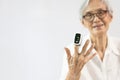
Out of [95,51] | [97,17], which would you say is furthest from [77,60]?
[97,17]

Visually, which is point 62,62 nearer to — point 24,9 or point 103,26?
point 103,26

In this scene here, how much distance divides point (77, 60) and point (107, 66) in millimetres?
173

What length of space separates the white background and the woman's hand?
0.23 ft

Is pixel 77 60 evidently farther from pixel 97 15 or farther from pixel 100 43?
pixel 97 15

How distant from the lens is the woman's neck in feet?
4.71

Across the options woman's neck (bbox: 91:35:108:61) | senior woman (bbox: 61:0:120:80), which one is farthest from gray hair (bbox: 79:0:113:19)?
woman's neck (bbox: 91:35:108:61)

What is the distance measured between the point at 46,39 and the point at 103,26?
0.36m

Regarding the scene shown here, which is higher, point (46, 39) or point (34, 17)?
point (34, 17)

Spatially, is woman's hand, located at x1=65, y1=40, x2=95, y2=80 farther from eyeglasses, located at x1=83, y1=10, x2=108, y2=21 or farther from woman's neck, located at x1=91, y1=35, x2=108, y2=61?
eyeglasses, located at x1=83, y1=10, x2=108, y2=21

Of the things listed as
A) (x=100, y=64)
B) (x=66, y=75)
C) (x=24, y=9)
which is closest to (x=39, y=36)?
(x=24, y=9)

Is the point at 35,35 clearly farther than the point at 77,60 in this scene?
Yes

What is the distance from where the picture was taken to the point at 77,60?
1.45 meters

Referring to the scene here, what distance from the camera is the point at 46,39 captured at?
1559 millimetres

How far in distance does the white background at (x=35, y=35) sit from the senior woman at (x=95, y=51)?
0.18 ft
